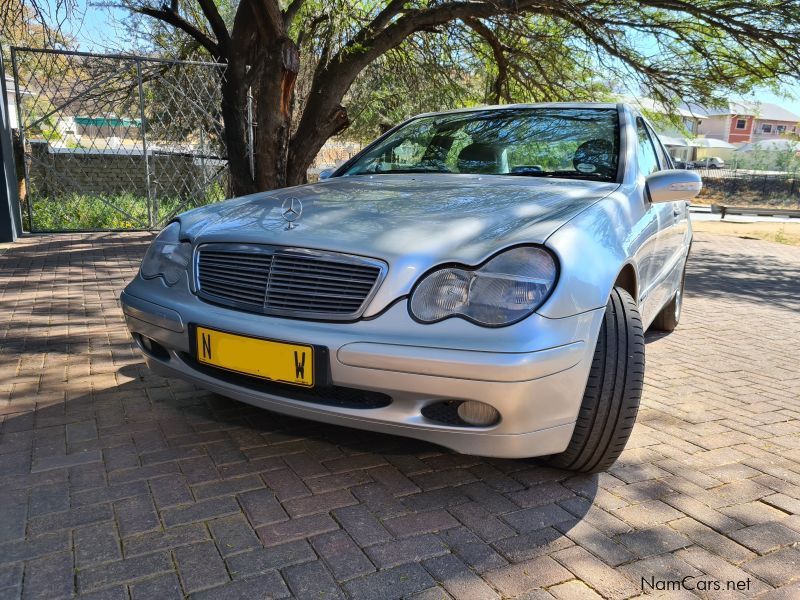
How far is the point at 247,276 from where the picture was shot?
2.32 meters

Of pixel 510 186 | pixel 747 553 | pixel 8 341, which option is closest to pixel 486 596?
pixel 747 553

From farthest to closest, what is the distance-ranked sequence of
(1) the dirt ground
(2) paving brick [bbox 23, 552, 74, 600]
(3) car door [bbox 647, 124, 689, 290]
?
(1) the dirt ground
(3) car door [bbox 647, 124, 689, 290]
(2) paving brick [bbox 23, 552, 74, 600]

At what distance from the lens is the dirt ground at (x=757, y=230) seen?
14.5 m

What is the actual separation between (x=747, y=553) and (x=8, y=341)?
413cm

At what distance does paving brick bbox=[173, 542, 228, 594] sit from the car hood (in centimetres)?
90

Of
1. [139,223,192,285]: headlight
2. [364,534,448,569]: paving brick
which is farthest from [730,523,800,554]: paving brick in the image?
[139,223,192,285]: headlight

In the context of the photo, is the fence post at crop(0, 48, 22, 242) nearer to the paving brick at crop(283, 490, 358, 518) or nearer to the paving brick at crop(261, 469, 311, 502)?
the paving brick at crop(261, 469, 311, 502)

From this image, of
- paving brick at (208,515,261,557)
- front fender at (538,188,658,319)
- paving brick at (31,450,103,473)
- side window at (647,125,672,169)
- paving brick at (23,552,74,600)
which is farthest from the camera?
side window at (647,125,672,169)

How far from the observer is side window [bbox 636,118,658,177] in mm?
3379

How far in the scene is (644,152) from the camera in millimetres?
3605

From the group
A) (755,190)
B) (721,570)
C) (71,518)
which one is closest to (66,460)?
(71,518)

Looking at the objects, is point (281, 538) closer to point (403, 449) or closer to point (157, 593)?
point (157, 593)

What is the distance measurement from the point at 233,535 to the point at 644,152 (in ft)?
9.70

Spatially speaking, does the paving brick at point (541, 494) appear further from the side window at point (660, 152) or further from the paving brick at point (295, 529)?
the side window at point (660, 152)
